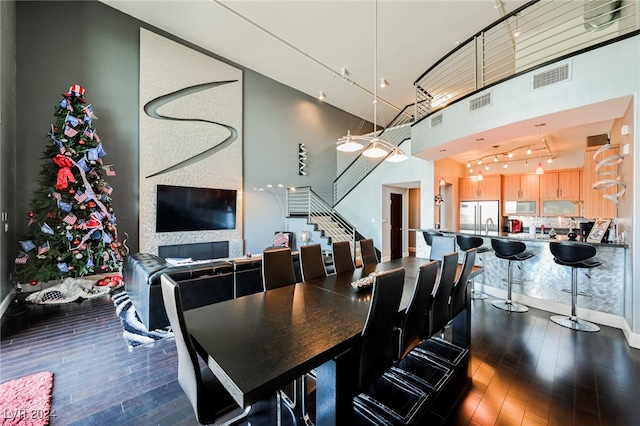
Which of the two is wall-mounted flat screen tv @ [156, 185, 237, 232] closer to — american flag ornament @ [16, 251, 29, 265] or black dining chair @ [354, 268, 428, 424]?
american flag ornament @ [16, 251, 29, 265]

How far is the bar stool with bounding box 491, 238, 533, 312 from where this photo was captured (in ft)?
12.2

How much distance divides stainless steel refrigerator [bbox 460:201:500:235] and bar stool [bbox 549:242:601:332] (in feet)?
14.3

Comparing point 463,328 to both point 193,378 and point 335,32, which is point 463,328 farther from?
point 335,32

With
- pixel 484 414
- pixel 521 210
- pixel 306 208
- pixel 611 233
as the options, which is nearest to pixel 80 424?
pixel 484 414

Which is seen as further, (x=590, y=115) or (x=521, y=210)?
(x=521, y=210)

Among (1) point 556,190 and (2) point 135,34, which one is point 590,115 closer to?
(1) point 556,190

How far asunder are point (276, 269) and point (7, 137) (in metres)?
4.74

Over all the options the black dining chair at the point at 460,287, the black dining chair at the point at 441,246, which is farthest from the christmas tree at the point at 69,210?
the black dining chair at the point at 441,246

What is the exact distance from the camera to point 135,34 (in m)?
5.38

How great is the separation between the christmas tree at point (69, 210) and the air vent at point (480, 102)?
6.25m

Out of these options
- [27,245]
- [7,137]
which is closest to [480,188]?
[27,245]

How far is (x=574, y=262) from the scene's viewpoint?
3.25 m

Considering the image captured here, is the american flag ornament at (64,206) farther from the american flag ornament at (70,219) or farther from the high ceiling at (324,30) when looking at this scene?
the high ceiling at (324,30)

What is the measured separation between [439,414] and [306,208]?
6460 mm
